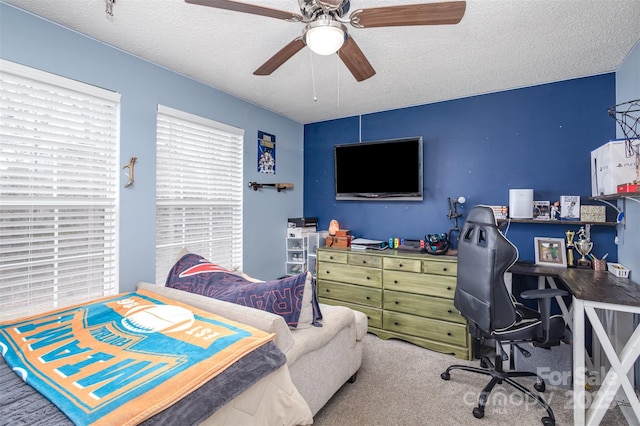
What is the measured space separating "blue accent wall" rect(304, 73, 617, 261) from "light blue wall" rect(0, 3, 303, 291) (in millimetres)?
1166

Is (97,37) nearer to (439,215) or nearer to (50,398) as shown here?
(50,398)

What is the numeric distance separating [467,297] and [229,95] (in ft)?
9.75

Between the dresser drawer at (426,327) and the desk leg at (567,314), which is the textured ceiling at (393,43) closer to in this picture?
the desk leg at (567,314)

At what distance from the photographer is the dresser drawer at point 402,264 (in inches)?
116

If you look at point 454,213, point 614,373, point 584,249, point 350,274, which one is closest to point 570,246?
point 584,249

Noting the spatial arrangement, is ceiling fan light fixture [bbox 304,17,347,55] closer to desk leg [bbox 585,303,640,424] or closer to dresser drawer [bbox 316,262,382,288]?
desk leg [bbox 585,303,640,424]

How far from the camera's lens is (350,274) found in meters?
3.35

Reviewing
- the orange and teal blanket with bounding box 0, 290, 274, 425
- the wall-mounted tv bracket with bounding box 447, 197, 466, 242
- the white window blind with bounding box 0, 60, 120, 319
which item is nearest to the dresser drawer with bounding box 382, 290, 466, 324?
the wall-mounted tv bracket with bounding box 447, 197, 466, 242

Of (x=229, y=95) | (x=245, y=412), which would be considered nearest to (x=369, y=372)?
(x=245, y=412)

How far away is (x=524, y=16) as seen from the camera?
1.84 meters

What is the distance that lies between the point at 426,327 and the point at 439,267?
610mm

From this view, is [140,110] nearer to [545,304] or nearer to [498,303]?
[498,303]

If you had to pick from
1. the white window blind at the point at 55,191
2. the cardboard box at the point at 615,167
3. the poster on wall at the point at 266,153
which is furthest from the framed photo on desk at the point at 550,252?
the white window blind at the point at 55,191

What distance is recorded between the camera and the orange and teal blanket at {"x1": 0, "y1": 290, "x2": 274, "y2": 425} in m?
1.02
